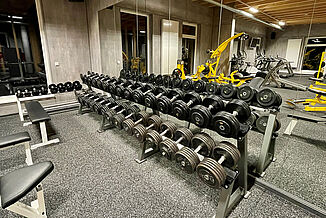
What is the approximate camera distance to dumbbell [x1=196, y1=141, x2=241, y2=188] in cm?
117

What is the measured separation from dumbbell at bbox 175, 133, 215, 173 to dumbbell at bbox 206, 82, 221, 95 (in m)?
1.16

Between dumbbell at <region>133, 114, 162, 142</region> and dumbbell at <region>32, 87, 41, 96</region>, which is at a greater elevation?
dumbbell at <region>32, 87, 41, 96</region>

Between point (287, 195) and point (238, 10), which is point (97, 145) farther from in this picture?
point (238, 10)

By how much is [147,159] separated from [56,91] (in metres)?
2.97

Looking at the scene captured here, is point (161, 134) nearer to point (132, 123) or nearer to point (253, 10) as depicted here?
point (132, 123)

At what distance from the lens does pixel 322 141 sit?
2.38m

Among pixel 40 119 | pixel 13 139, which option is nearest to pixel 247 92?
pixel 13 139

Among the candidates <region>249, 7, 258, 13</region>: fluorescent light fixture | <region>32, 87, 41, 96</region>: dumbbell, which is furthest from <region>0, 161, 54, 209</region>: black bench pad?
<region>32, 87, 41, 96</region>: dumbbell

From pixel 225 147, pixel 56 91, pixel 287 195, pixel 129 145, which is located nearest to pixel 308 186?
pixel 287 195

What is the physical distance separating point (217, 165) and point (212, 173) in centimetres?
7

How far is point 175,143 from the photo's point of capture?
1589mm

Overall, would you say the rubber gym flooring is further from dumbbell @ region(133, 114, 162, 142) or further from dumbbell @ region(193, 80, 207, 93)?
dumbbell @ region(193, 80, 207, 93)

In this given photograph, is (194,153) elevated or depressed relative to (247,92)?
depressed

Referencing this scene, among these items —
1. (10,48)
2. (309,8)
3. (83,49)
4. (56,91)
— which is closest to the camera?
(309,8)
